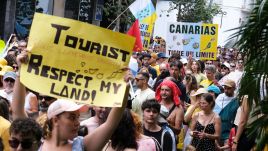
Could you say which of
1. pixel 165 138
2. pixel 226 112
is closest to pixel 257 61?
pixel 165 138

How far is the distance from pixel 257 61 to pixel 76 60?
5.19 feet

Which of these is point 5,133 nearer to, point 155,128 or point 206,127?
point 155,128

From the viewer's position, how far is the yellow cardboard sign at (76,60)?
565 centimetres

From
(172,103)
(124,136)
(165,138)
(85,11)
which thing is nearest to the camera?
(124,136)

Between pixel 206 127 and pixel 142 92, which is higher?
pixel 142 92

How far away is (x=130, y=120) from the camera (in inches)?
258

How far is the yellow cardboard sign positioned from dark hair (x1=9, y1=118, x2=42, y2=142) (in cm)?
26

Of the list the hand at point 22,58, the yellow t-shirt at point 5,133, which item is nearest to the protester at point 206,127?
the yellow t-shirt at point 5,133

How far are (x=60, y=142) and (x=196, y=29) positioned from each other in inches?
544

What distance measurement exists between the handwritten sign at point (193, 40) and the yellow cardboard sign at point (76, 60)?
1289 cm

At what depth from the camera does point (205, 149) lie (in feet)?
33.6

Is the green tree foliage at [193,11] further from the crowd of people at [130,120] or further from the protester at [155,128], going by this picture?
the protester at [155,128]

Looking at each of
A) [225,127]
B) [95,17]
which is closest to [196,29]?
[225,127]

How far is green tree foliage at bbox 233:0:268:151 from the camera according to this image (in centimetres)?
627
